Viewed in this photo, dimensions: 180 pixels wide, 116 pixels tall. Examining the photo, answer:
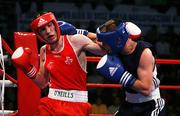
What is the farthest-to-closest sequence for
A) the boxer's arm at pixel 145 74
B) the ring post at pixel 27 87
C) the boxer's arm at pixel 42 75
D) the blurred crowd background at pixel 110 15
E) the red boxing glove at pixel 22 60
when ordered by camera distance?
the blurred crowd background at pixel 110 15
the ring post at pixel 27 87
the boxer's arm at pixel 42 75
the red boxing glove at pixel 22 60
the boxer's arm at pixel 145 74

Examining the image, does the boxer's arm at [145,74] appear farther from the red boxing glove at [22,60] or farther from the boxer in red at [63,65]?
the red boxing glove at [22,60]

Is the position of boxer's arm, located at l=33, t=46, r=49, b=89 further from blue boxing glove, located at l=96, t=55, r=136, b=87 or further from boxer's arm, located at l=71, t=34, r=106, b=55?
blue boxing glove, located at l=96, t=55, r=136, b=87

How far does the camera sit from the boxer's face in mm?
2857

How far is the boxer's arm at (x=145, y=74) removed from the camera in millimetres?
2553

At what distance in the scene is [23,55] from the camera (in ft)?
9.39

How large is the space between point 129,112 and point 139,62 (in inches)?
14.1

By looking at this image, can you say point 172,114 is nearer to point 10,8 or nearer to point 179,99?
point 179,99

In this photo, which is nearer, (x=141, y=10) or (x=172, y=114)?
(x=172, y=114)

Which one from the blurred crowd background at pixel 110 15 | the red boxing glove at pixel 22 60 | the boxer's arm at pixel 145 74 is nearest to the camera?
the boxer's arm at pixel 145 74

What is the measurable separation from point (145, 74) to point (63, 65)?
1.90 ft

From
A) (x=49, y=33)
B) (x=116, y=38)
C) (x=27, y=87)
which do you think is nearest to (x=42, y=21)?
(x=49, y=33)

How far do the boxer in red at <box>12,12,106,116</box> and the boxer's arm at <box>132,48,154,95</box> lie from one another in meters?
0.40

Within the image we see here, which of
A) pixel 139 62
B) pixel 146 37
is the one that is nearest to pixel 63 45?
pixel 139 62

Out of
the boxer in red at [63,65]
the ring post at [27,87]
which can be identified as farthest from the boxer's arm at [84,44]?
the ring post at [27,87]
